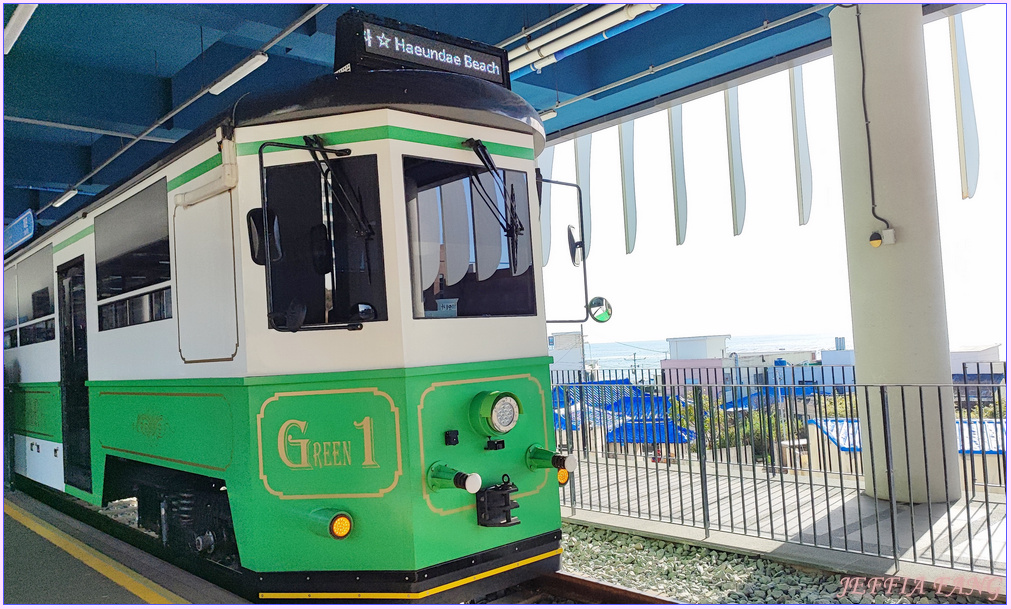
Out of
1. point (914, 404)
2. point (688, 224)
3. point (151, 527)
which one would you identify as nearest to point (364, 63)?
point (151, 527)

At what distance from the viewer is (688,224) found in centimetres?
1076

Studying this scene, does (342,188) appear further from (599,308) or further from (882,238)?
(882,238)

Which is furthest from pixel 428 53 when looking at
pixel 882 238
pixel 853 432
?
pixel 882 238

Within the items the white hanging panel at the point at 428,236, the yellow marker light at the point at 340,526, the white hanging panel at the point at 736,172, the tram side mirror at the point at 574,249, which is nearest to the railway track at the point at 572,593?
the yellow marker light at the point at 340,526

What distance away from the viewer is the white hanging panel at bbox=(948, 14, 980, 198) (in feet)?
27.0

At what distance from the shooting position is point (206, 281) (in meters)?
4.23

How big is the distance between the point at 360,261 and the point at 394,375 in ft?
2.00

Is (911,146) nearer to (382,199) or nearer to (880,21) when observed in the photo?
(880,21)

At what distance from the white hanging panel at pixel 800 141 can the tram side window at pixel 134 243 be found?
7501 millimetres

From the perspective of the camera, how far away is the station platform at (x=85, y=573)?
14.3 ft

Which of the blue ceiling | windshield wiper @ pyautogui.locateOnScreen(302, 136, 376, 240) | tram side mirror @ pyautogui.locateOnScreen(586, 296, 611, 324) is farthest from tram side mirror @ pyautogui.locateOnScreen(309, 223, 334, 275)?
the blue ceiling

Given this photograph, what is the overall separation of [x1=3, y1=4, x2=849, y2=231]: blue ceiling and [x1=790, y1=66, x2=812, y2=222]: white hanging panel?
39.3 inches

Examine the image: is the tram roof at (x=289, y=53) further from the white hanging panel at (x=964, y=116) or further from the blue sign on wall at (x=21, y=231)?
the blue sign on wall at (x=21, y=231)

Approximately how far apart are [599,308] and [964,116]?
6.17 meters
